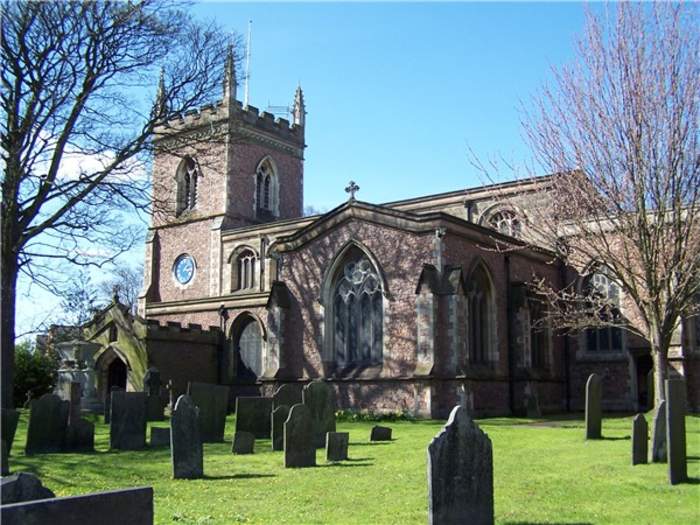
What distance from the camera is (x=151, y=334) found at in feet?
91.9

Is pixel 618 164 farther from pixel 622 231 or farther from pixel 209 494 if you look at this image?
pixel 209 494

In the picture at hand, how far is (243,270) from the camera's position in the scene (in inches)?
1469

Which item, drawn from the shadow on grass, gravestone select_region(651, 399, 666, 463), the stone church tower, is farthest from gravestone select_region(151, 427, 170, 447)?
the stone church tower

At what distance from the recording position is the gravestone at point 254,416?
52.9 ft

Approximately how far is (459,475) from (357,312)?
1683 centimetres

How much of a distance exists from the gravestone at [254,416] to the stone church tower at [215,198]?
2154 centimetres

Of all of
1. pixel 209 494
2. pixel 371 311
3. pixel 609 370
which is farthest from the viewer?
pixel 609 370

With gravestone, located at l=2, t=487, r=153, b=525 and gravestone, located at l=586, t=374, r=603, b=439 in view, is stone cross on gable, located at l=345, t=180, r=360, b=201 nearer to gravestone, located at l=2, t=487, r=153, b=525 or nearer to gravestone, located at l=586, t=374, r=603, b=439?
gravestone, located at l=586, t=374, r=603, b=439

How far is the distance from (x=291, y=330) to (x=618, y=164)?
13.4 meters

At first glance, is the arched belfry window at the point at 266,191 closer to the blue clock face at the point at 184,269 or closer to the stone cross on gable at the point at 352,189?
the blue clock face at the point at 184,269

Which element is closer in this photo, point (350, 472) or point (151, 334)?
point (350, 472)

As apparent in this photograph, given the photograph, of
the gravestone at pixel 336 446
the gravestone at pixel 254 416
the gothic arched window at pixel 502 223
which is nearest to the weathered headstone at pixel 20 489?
the gravestone at pixel 336 446

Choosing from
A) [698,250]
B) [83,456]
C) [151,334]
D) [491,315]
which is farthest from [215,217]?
[698,250]

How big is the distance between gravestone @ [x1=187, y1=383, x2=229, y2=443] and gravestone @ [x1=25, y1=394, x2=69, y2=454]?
2469mm
